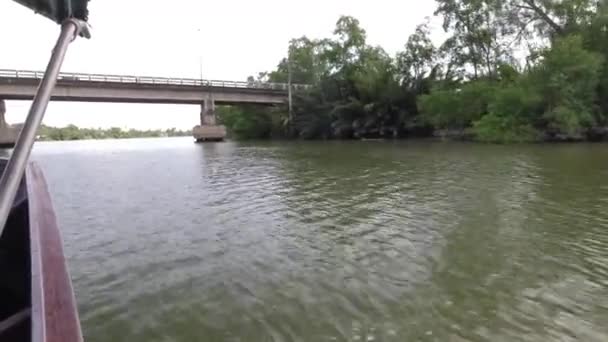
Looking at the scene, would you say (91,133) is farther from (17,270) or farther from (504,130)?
(17,270)

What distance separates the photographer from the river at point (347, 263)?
10.6ft

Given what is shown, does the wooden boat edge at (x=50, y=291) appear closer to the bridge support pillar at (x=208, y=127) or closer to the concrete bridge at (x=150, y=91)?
the concrete bridge at (x=150, y=91)

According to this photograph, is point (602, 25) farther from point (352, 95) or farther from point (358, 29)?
point (358, 29)

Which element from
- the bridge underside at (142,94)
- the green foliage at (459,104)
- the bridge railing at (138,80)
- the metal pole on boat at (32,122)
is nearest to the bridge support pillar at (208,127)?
the bridge underside at (142,94)

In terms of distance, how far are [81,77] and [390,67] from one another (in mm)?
30060

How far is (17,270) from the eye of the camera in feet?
9.62

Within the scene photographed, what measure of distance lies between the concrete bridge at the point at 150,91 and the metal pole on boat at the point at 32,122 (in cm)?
3045

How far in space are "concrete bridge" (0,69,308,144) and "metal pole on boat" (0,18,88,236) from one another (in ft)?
99.9

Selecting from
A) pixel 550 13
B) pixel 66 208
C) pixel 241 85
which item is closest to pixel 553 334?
pixel 66 208

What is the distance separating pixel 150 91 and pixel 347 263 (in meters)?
39.5

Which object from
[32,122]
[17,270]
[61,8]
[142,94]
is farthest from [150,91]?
[32,122]

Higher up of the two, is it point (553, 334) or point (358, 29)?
point (358, 29)

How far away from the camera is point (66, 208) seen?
832cm

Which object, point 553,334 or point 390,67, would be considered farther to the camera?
point 390,67
